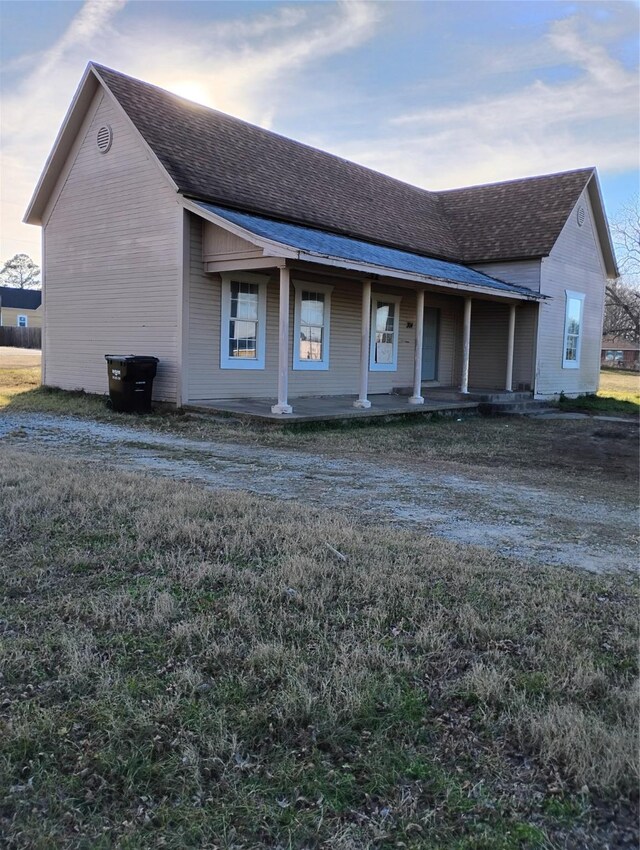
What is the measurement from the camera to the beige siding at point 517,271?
59.0 ft

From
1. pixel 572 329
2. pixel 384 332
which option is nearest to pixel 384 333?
pixel 384 332

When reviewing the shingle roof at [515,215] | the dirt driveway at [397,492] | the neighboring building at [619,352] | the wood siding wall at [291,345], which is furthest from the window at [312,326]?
the neighboring building at [619,352]

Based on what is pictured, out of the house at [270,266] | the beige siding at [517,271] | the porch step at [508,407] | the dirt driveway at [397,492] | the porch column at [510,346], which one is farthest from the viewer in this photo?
the beige siding at [517,271]

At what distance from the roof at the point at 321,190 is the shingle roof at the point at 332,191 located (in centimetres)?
3

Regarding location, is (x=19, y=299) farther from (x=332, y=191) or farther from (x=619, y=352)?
(x=619, y=352)

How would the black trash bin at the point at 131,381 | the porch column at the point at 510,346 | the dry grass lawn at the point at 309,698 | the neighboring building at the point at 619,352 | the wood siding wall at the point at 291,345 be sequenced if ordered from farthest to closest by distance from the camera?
1. the neighboring building at the point at 619,352
2. the porch column at the point at 510,346
3. the wood siding wall at the point at 291,345
4. the black trash bin at the point at 131,381
5. the dry grass lawn at the point at 309,698

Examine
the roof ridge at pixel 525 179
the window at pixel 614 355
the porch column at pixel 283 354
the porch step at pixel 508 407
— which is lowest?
the porch step at pixel 508 407

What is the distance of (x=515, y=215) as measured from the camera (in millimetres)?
19656

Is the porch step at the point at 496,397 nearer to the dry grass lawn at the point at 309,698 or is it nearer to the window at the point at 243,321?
the window at the point at 243,321

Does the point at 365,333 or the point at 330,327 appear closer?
the point at 365,333

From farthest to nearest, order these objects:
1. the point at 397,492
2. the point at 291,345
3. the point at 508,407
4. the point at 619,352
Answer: the point at 619,352, the point at 508,407, the point at 291,345, the point at 397,492

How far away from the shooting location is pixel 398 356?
56.6 ft

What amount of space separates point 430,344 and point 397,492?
12.8 metres

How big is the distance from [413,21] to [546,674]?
10.4 m
